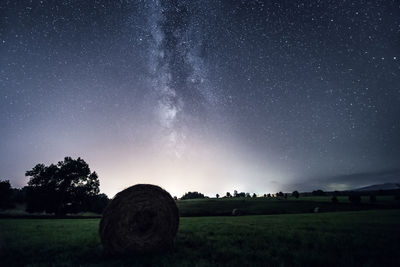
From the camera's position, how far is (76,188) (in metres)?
55.2

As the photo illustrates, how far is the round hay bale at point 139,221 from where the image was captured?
24.3 feet

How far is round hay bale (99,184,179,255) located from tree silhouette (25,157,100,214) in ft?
176

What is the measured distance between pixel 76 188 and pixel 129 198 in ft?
180

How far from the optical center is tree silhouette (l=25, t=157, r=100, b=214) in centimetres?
5091

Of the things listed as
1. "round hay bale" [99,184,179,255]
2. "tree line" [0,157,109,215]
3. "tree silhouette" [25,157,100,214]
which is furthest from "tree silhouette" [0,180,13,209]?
"round hay bale" [99,184,179,255]

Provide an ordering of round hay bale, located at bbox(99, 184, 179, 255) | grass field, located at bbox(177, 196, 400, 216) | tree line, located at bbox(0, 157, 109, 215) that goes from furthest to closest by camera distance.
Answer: tree line, located at bbox(0, 157, 109, 215)
grass field, located at bbox(177, 196, 400, 216)
round hay bale, located at bbox(99, 184, 179, 255)

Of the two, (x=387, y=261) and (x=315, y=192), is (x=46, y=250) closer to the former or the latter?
(x=387, y=261)

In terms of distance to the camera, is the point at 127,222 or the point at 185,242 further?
the point at 185,242

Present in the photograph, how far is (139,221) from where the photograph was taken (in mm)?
8086

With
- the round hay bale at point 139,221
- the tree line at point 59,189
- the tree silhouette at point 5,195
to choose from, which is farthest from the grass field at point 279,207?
the tree silhouette at point 5,195

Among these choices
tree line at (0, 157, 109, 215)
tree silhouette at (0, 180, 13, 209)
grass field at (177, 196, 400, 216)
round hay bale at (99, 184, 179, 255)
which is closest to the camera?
round hay bale at (99, 184, 179, 255)

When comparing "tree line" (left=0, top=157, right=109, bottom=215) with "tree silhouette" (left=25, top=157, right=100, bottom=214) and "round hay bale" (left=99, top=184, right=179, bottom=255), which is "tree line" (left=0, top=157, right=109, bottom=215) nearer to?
"tree silhouette" (left=25, top=157, right=100, bottom=214)

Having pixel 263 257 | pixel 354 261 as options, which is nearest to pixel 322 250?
pixel 354 261

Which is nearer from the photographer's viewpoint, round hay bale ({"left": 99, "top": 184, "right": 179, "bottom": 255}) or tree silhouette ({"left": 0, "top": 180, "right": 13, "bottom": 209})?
round hay bale ({"left": 99, "top": 184, "right": 179, "bottom": 255})
